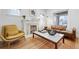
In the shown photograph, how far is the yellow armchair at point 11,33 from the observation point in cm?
190

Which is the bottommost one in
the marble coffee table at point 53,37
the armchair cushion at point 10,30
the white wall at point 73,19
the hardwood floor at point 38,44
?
the hardwood floor at point 38,44

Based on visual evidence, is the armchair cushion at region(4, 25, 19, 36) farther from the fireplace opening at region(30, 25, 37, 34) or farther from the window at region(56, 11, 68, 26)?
the window at region(56, 11, 68, 26)

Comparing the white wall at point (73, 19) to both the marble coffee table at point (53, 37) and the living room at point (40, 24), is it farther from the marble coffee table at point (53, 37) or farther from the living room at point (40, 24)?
the marble coffee table at point (53, 37)

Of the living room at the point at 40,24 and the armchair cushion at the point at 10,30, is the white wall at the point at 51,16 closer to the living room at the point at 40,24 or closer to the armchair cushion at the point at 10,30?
the living room at the point at 40,24

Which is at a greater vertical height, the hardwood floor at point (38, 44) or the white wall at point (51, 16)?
the white wall at point (51, 16)

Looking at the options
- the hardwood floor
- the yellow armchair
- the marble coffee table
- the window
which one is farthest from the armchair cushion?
the window

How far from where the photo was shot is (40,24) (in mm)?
1987

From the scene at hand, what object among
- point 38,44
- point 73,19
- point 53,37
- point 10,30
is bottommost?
point 38,44

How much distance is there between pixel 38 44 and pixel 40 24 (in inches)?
13.6

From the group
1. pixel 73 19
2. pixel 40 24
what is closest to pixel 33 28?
pixel 40 24

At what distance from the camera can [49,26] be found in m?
1.98

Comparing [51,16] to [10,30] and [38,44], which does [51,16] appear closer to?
[38,44]

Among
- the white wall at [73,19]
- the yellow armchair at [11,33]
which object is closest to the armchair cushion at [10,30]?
the yellow armchair at [11,33]
